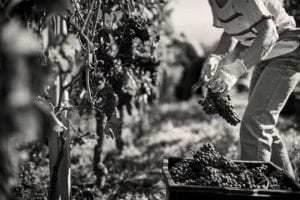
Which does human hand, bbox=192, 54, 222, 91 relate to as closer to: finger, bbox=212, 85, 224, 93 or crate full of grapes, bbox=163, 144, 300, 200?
finger, bbox=212, 85, 224, 93

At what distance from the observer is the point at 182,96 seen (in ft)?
30.3

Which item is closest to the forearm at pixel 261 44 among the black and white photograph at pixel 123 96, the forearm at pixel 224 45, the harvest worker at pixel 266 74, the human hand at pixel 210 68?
the black and white photograph at pixel 123 96

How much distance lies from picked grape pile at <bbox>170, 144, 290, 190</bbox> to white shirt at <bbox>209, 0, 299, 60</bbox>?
2.31 feet

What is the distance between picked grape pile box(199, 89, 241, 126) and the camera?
209 centimetres

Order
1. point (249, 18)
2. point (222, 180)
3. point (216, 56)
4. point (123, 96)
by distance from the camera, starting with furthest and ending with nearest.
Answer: point (123, 96) → point (216, 56) → point (249, 18) → point (222, 180)

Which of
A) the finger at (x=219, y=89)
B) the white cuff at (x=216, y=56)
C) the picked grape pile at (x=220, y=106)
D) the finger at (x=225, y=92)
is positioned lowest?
the picked grape pile at (x=220, y=106)

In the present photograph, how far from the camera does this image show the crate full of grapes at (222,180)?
1.62m

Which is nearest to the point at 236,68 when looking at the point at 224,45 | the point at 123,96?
the point at 224,45

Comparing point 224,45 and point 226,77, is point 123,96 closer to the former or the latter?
point 224,45

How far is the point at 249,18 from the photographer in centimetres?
214

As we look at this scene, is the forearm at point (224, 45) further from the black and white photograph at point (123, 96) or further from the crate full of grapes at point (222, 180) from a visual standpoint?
the crate full of grapes at point (222, 180)

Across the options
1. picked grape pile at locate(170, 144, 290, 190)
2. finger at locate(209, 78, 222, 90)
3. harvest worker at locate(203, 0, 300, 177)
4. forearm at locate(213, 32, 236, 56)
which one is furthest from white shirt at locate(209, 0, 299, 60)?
picked grape pile at locate(170, 144, 290, 190)

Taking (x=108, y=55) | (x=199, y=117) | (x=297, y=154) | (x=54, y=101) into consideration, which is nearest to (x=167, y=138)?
(x=199, y=117)

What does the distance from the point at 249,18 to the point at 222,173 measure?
835mm
